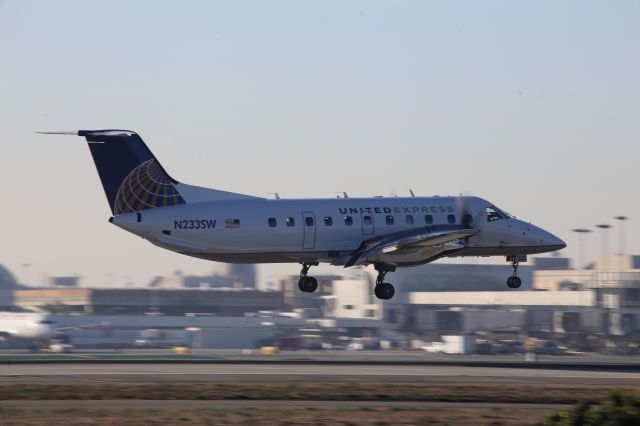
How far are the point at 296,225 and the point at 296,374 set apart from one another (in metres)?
7.49

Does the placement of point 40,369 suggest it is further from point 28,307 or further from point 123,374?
point 28,307

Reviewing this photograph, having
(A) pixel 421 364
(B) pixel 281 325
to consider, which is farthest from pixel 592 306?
(A) pixel 421 364

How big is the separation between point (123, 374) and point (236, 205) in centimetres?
978

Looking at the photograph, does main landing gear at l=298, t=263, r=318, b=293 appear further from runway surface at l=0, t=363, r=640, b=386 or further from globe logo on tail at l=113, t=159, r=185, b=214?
globe logo on tail at l=113, t=159, r=185, b=214

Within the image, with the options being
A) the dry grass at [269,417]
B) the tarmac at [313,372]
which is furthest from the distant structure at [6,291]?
the dry grass at [269,417]

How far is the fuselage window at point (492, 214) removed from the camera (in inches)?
2288

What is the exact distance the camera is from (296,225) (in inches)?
2114

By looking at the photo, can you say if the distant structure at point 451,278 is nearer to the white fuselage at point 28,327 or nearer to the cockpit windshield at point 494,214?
the white fuselage at point 28,327

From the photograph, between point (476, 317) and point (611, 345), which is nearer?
point (611, 345)

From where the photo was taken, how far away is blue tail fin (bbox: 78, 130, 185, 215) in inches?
2069

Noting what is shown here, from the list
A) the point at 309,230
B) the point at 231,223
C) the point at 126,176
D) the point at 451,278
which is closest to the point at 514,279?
the point at 309,230

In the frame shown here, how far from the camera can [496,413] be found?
36.5m

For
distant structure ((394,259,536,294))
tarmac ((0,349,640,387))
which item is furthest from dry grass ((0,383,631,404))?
distant structure ((394,259,536,294))

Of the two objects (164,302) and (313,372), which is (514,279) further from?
(164,302)
